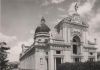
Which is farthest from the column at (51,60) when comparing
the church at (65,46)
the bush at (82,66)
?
the bush at (82,66)

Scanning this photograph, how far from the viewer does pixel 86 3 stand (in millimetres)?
22828

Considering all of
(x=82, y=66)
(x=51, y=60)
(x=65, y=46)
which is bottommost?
(x=82, y=66)

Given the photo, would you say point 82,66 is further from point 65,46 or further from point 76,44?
point 76,44

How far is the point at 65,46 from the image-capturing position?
1454 inches

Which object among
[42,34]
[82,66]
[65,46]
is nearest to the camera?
[82,66]

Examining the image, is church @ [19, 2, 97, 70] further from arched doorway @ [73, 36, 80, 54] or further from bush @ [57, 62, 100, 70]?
bush @ [57, 62, 100, 70]

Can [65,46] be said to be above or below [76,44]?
below

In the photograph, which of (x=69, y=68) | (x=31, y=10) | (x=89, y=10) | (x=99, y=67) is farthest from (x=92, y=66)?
(x=31, y=10)

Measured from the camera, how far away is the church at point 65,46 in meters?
35.7

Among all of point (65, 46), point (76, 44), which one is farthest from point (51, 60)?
point (76, 44)

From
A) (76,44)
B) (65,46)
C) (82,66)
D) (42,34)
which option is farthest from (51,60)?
(42,34)

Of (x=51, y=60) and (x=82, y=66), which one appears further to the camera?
(x=51, y=60)

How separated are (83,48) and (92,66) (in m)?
16.5

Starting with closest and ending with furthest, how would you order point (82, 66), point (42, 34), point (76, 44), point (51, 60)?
point (82, 66) → point (51, 60) → point (76, 44) → point (42, 34)
